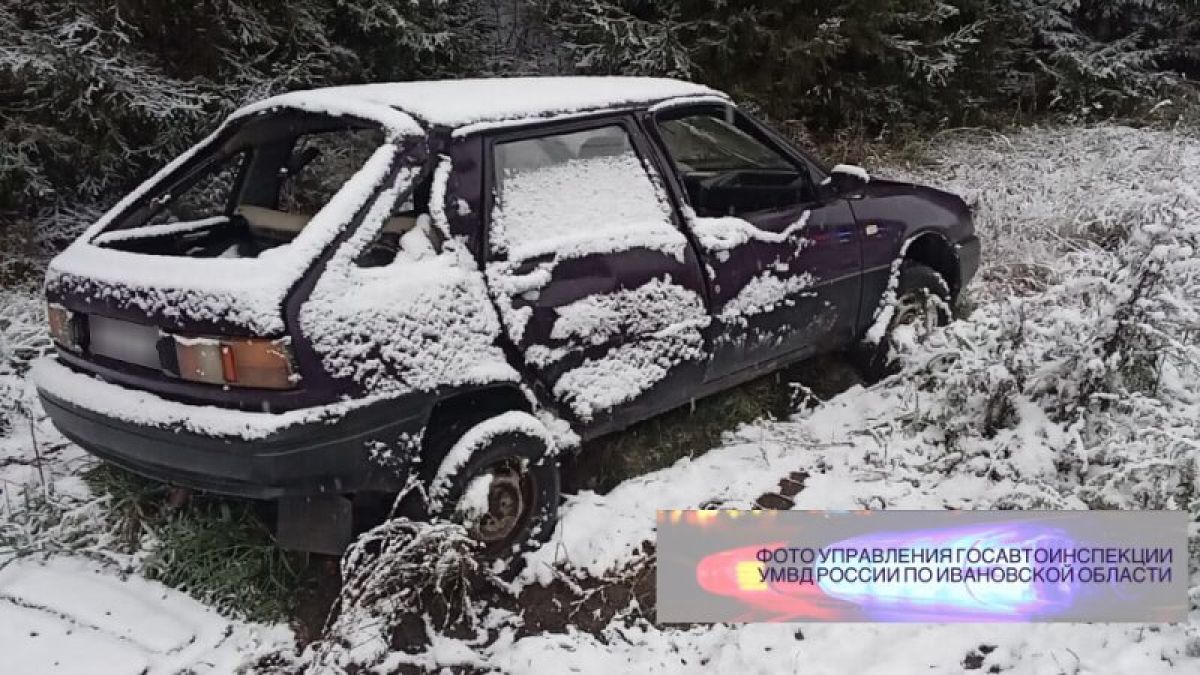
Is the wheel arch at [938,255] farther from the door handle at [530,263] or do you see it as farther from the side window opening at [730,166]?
the door handle at [530,263]

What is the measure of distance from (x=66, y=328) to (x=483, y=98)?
1.69 m

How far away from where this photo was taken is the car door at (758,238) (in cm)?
391

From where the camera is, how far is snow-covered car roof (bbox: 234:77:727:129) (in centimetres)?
328

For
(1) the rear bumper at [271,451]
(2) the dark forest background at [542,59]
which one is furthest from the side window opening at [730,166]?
(2) the dark forest background at [542,59]

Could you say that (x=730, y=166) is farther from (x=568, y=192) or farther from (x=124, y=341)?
(x=124, y=341)

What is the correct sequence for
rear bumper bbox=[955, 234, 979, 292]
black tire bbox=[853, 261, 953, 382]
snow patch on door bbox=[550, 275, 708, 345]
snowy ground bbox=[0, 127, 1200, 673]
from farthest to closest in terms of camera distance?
1. rear bumper bbox=[955, 234, 979, 292]
2. black tire bbox=[853, 261, 953, 382]
3. snow patch on door bbox=[550, 275, 708, 345]
4. snowy ground bbox=[0, 127, 1200, 673]

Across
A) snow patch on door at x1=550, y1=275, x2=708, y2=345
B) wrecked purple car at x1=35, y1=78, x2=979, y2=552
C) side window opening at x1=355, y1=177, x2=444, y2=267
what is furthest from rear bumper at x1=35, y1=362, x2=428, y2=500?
snow patch on door at x1=550, y1=275, x2=708, y2=345

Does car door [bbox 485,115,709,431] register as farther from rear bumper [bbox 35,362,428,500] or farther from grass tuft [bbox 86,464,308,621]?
grass tuft [bbox 86,464,308,621]

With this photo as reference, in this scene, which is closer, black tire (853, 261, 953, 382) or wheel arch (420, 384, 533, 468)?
wheel arch (420, 384, 533, 468)

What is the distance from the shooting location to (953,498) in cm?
375

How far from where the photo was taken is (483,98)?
346 cm

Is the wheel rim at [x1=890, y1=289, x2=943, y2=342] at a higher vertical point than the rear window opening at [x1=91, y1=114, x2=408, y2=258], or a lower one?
lower

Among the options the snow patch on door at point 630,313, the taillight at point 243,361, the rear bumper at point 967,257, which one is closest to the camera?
the taillight at point 243,361

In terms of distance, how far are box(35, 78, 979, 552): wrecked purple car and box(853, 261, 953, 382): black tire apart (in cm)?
51
